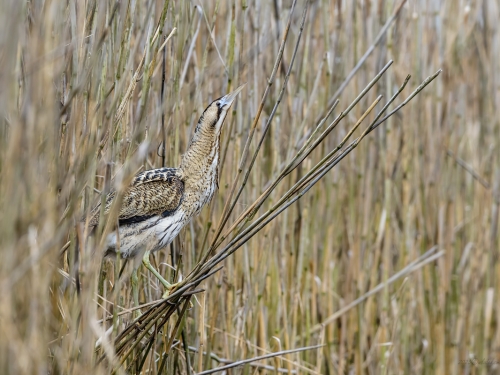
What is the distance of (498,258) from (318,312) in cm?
87

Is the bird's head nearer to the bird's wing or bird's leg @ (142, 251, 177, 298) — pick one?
the bird's wing

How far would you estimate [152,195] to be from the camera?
2135mm

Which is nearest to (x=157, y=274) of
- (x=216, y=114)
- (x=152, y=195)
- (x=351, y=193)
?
(x=152, y=195)

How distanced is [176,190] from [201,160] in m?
0.11

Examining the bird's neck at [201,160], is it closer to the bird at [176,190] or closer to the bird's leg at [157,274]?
the bird at [176,190]

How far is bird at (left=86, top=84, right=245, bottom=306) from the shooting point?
6.91 ft

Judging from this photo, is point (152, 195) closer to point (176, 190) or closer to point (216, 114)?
point (176, 190)

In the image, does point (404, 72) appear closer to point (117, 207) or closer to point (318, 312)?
point (318, 312)

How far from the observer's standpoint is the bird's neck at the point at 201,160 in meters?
2.15

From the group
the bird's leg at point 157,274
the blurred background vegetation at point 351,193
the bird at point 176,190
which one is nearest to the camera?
the bird's leg at point 157,274

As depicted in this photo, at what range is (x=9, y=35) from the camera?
96cm

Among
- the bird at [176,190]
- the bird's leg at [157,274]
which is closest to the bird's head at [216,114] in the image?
the bird at [176,190]

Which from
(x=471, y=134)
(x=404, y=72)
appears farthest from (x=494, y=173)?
(x=404, y=72)

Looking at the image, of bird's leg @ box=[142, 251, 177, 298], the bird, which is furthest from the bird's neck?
bird's leg @ box=[142, 251, 177, 298]
